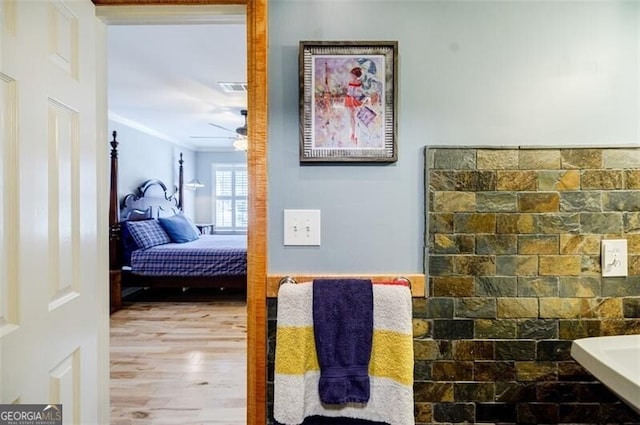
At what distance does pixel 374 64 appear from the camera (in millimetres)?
1236

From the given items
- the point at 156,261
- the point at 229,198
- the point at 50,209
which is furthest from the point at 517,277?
the point at 229,198

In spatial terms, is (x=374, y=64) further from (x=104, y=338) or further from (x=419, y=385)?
(x=104, y=338)

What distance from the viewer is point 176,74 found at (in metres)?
3.36

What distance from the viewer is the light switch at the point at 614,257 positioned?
1228mm

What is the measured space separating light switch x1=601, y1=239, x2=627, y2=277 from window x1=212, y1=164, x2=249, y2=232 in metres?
7.12

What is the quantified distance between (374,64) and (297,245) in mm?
657

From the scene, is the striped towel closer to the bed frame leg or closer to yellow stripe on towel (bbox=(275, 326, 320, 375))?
yellow stripe on towel (bbox=(275, 326, 320, 375))

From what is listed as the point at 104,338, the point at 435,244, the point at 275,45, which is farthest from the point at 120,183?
the point at 435,244

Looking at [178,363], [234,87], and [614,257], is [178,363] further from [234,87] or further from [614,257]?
[614,257]

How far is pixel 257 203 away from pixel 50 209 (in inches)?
22.2

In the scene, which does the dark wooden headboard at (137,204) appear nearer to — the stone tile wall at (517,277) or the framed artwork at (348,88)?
the framed artwork at (348,88)

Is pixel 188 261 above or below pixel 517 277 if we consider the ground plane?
below

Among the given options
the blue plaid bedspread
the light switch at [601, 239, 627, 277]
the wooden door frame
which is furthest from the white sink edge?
the blue plaid bedspread

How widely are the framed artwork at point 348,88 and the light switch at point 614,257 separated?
0.80 metres
